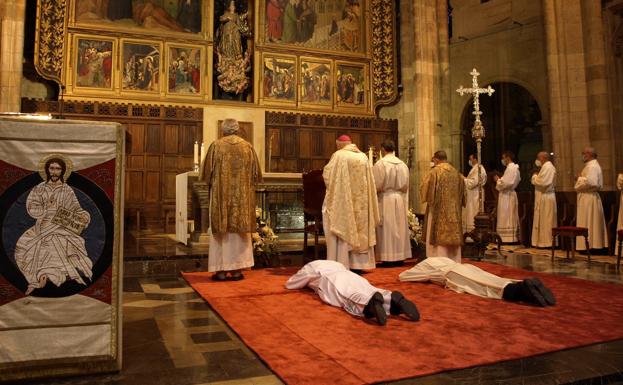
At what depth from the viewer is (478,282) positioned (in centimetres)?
493

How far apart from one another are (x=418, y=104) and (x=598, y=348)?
10.7 meters

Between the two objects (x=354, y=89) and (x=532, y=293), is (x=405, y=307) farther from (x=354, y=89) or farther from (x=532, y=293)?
(x=354, y=89)

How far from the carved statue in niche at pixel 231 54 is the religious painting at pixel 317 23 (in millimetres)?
821

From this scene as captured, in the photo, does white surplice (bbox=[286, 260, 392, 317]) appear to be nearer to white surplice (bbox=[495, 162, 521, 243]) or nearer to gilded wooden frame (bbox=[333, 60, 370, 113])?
white surplice (bbox=[495, 162, 521, 243])

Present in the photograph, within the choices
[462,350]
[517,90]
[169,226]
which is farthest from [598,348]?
[517,90]

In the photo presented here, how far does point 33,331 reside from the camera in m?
2.59

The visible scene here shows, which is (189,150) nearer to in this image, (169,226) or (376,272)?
(169,226)

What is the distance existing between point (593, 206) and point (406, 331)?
6862 millimetres

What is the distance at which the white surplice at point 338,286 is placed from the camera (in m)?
3.98

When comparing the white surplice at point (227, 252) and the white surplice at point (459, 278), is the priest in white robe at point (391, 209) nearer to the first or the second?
the white surplice at point (459, 278)

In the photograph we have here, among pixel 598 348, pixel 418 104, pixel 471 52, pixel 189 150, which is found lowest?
pixel 598 348

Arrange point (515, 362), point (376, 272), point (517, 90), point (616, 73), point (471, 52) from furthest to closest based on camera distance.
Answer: point (517, 90), point (471, 52), point (616, 73), point (376, 272), point (515, 362)

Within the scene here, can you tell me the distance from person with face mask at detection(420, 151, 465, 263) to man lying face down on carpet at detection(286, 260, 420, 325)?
8.04 ft

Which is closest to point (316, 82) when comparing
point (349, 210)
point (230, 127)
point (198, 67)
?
point (198, 67)
